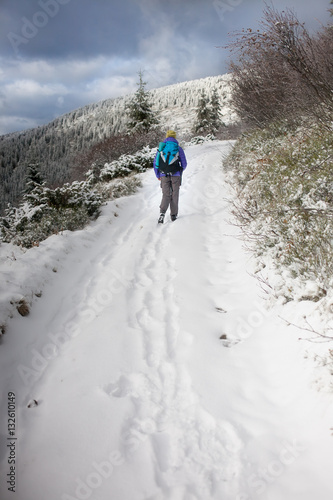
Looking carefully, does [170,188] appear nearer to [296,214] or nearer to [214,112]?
[296,214]

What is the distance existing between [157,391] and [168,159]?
5.49 m

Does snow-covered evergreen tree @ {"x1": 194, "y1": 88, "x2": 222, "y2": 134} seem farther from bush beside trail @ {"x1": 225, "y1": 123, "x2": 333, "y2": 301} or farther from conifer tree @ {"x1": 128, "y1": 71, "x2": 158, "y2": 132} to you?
bush beside trail @ {"x1": 225, "y1": 123, "x2": 333, "y2": 301}

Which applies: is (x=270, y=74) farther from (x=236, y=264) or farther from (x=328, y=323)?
(x=328, y=323)

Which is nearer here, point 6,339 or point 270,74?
point 6,339

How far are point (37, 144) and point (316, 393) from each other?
124402mm

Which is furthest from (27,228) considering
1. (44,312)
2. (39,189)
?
(44,312)

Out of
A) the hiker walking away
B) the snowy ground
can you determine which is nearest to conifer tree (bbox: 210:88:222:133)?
the hiker walking away

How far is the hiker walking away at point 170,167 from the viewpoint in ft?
21.4

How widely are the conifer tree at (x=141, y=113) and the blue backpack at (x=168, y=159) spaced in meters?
17.6

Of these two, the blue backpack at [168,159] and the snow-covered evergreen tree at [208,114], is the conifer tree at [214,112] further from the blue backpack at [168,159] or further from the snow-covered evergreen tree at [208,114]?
the blue backpack at [168,159]

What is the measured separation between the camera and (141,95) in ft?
74.9

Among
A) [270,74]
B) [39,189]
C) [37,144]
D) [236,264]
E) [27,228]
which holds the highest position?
[37,144]

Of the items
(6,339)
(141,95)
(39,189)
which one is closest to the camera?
(6,339)

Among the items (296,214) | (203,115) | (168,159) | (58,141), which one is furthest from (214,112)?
(58,141)
